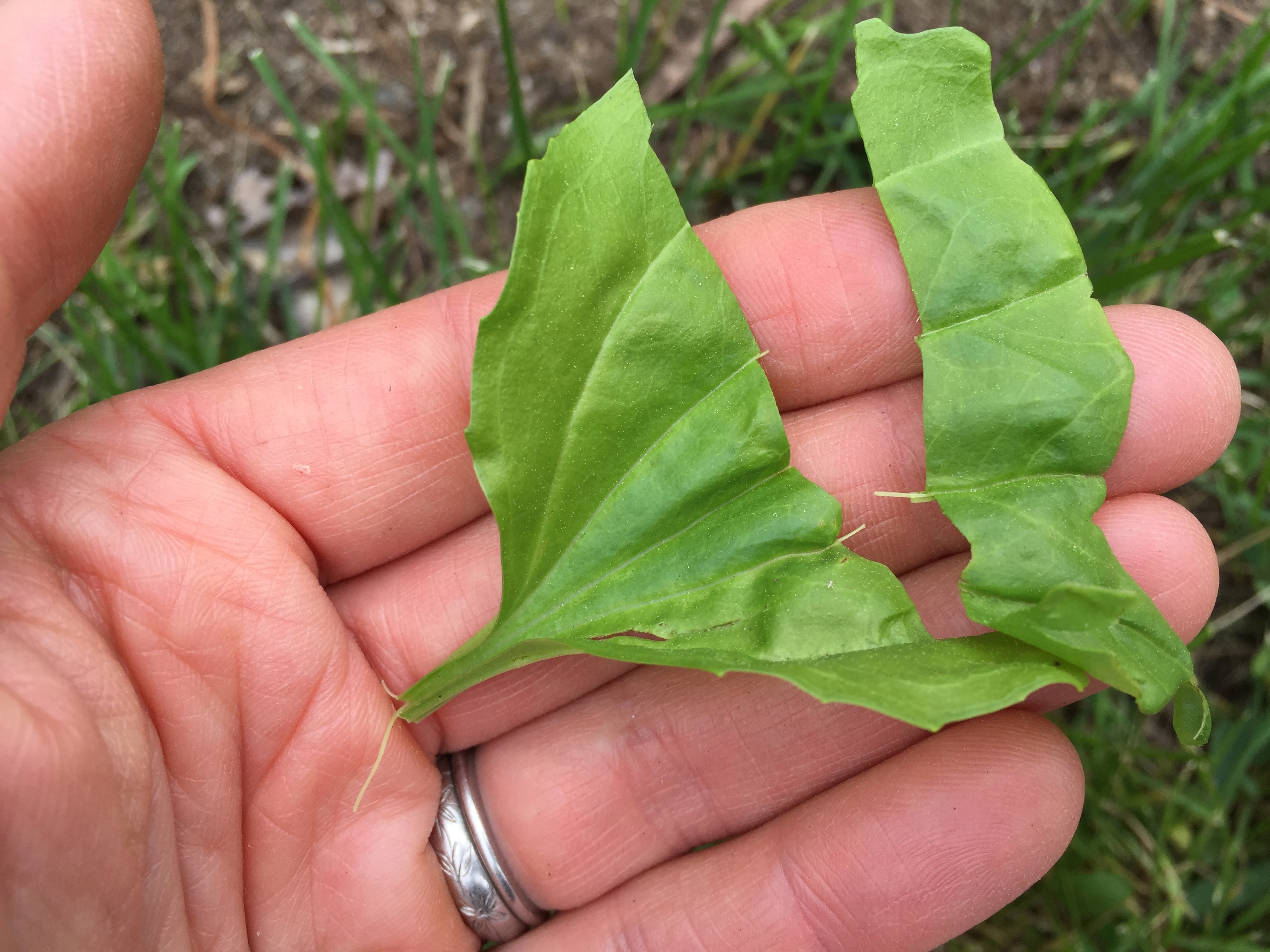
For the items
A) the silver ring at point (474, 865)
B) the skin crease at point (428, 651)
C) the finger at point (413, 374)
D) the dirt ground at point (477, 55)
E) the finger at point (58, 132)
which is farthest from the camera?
the dirt ground at point (477, 55)

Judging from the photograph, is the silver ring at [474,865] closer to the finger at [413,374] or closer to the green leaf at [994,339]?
the finger at [413,374]

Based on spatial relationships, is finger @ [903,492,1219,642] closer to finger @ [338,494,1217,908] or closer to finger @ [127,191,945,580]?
finger @ [338,494,1217,908]

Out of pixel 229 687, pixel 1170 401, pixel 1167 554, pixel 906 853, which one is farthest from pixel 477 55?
pixel 906 853

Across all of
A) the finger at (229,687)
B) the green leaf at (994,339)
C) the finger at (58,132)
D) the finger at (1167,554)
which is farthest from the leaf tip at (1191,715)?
the finger at (58,132)

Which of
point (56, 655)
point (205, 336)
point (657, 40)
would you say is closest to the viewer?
point (56, 655)

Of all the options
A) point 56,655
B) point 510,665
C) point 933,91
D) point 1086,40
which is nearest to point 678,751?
point 510,665

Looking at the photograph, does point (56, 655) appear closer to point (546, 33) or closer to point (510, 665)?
point (510, 665)
